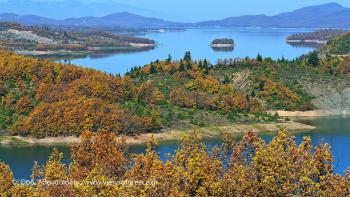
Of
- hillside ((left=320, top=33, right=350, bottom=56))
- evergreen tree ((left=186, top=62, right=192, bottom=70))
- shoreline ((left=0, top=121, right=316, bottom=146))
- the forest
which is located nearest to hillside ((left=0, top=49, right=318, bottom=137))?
the forest

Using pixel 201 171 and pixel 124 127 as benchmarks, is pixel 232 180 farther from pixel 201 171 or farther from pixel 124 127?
pixel 124 127

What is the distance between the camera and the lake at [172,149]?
5351 centimetres

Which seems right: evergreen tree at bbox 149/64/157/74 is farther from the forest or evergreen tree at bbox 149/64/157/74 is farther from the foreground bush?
the foreground bush

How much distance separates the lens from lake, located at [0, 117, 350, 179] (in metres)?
53.5

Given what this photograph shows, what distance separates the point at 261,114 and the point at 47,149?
30.2 m

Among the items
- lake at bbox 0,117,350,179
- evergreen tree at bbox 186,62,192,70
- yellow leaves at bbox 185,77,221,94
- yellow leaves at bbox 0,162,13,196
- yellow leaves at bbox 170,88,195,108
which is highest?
yellow leaves at bbox 0,162,13,196

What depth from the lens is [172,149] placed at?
6231 centimetres

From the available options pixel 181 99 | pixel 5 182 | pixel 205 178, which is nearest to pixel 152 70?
pixel 181 99

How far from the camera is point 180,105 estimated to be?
8131 cm

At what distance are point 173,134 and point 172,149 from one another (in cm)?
887

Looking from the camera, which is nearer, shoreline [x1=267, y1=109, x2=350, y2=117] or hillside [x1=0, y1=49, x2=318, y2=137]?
hillside [x1=0, y1=49, x2=318, y2=137]

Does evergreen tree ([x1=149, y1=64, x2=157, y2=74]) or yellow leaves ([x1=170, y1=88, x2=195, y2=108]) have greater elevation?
evergreen tree ([x1=149, y1=64, x2=157, y2=74])

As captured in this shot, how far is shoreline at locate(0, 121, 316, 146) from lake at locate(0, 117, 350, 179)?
1621mm

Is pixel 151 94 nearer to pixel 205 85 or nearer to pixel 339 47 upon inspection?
pixel 205 85
